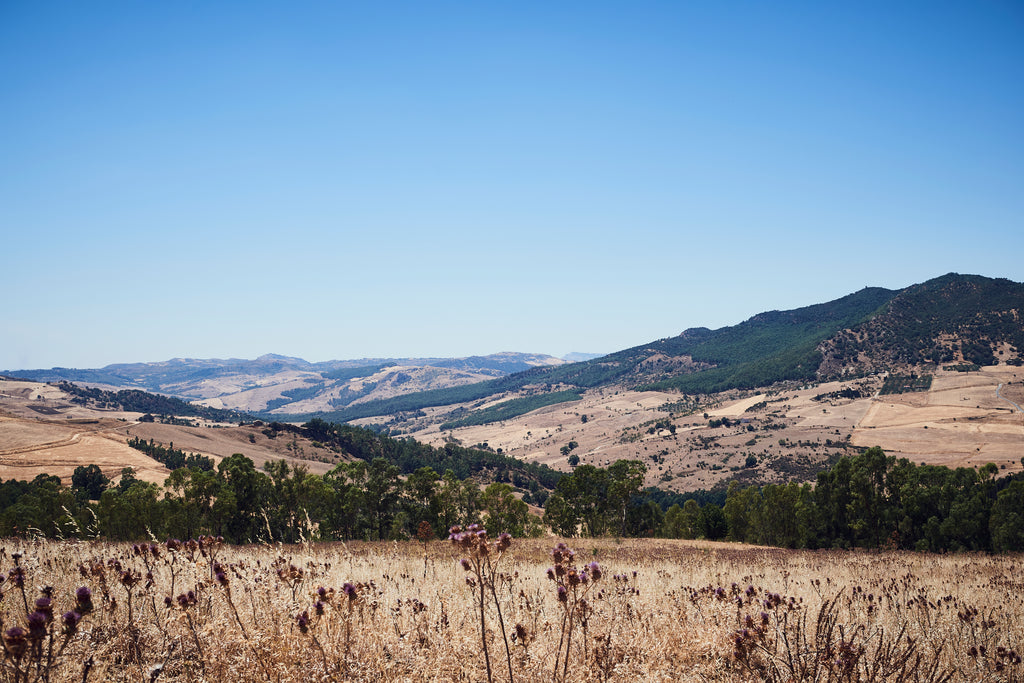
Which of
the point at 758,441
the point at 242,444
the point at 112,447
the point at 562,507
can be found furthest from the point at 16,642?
the point at 758,441

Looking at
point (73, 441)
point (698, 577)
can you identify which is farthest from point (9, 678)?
point (73, 441)

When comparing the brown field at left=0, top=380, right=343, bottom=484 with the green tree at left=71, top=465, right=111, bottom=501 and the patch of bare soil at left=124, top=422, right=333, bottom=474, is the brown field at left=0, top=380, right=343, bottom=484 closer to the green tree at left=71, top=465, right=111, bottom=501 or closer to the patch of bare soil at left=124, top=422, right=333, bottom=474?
the patch of bare soil at left=124, top=422, right=333, bottom=474

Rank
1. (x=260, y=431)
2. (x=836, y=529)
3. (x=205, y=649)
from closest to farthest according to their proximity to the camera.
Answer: (x=205, y=649) → (x=836, y=529) → (x=260, y=431)

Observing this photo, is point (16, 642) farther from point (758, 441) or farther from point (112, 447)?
point (758, 441)

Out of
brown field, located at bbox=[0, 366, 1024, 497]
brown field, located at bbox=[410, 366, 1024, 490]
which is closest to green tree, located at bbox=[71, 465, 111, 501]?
brown field, located at bbox=[0, 366, 1024, 497]

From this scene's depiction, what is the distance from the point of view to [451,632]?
20.2ft

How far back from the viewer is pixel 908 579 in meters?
12.1

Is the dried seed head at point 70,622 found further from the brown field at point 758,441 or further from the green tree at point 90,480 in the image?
the brown field at point 758,441

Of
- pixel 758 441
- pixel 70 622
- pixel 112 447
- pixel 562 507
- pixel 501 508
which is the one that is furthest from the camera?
pixel 758 441

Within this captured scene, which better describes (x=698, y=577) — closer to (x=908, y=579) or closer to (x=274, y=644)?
(x=908, y=579)

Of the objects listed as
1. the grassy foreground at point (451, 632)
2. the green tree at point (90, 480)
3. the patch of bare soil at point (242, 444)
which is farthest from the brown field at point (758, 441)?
the grassy foreground at point (451, 632)

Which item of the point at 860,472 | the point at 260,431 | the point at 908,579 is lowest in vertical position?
the point at 260,431

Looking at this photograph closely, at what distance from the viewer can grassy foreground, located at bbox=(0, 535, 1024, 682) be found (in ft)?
16.2

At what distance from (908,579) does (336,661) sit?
13104mm
